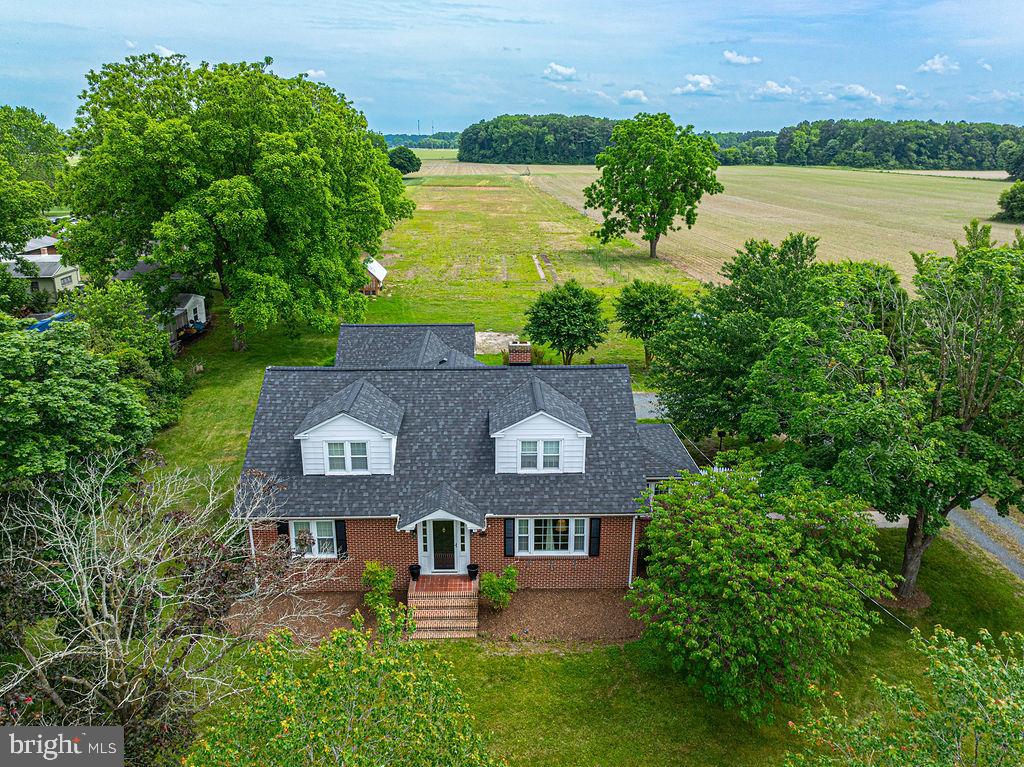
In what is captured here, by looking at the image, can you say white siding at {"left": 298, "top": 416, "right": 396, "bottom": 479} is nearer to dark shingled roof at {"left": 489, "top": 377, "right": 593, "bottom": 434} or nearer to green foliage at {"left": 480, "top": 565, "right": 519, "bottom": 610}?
dark shingled roof at {"left": 489, "top": 377, "right": 593, "bottom": 434}

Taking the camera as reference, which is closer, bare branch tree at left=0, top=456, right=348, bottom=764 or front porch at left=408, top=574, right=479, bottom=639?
bare branch tree at left=0, top=456, right=348, bottom=764

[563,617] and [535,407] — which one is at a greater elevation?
[535,407]

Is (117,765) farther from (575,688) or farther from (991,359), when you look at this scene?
(991,359)

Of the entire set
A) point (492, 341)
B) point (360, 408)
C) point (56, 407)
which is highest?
point (56, 407)

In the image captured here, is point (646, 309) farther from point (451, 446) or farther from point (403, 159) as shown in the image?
point (403, 159)

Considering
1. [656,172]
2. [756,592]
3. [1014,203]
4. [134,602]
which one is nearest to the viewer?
[134,602]

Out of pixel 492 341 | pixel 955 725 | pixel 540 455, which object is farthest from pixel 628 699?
pixel 492 341

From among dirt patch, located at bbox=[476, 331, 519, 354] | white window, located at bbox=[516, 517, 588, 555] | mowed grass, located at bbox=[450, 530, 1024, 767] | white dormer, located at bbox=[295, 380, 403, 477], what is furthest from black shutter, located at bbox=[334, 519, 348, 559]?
dirt patch, located at bbox=[476, 331, 519, 354]

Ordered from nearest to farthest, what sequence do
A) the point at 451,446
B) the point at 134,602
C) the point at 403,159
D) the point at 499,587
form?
the point at 134,602 < the point at 499,587 < the point at 451,446 < the point at 403,159
